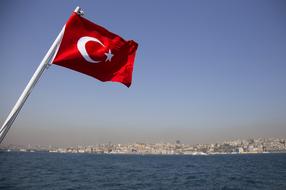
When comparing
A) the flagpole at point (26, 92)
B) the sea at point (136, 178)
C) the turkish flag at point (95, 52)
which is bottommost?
the sea at point (136, 178)

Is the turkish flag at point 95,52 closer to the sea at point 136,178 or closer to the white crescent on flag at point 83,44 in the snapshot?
the white crescent on flag at point 83,44

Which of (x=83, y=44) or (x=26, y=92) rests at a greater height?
(x=83, y=44)

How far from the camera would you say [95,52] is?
654 centimetres

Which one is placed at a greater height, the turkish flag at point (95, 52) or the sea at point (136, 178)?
the turkish flag at point (95, 52)

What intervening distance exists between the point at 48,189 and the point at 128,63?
21.4 m

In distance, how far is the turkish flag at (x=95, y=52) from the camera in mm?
6086

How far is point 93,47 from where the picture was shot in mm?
6457

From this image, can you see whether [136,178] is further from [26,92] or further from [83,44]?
[26,92]

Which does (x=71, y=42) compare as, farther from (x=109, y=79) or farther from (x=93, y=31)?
(x=109, y=79)

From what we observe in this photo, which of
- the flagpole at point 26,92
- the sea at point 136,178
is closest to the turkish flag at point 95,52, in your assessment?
the flagpole at point 26,92

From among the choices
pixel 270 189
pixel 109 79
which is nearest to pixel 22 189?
pixel 109 79

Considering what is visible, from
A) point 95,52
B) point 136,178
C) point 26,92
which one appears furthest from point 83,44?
point 136,178

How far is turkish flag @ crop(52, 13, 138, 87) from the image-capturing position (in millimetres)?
6086

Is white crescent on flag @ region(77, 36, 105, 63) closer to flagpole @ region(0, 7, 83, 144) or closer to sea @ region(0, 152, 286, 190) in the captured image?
flagpole @ region(0, 7, 83, 144)
